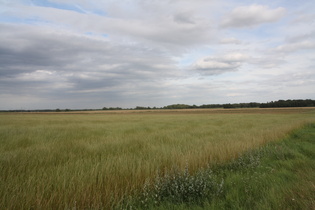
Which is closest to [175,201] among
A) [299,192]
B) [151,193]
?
[151,193]

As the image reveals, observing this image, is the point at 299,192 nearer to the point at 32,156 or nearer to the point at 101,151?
the point at 101,151

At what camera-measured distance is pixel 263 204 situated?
2789mm

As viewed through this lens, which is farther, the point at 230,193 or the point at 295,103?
the point at 295,103

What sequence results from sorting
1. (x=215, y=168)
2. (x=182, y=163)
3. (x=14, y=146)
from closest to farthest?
1. (x=182, y=163)
2. (x=215, y=168)
3. (x=14, y=146)

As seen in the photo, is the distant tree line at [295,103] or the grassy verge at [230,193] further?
the distant tree line at [295,103]

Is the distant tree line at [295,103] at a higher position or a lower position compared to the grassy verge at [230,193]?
higher

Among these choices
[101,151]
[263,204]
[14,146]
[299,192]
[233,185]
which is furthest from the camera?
[14,146]

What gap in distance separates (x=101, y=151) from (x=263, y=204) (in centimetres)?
492

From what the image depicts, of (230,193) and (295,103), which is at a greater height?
(295,103)

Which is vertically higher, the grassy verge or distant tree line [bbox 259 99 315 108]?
distant tree line [bbox 259 99 315 108]

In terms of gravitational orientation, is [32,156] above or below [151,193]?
above

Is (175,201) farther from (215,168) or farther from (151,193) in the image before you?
(215,168)

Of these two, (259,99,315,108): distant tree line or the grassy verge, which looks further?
(259,99,315,108): distant tree line

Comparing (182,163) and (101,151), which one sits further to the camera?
(101,151)
